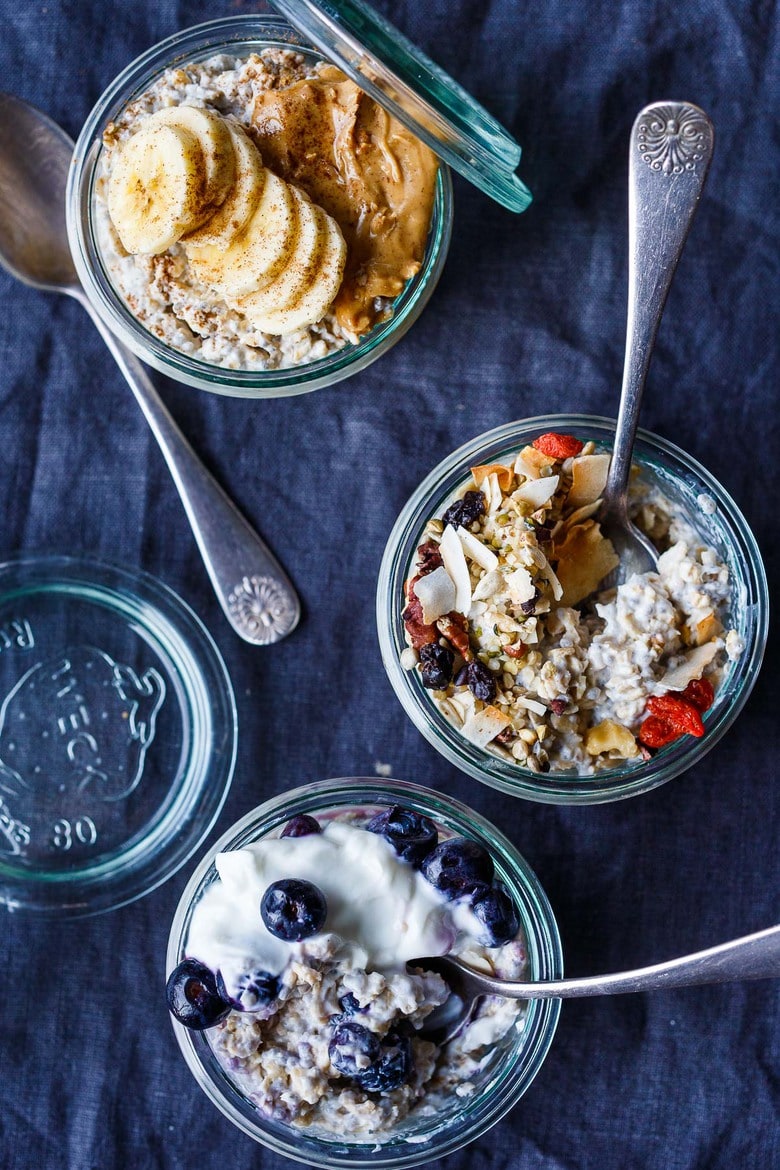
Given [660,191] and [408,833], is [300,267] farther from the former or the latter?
[408,833]

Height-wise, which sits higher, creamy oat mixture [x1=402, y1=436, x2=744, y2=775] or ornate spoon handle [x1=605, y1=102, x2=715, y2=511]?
ornate spoon handle [x1=605, y1=102, x2=715, y2=511]

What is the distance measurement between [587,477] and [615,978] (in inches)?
28.8

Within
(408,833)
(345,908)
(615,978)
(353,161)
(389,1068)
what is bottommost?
(389,1068)

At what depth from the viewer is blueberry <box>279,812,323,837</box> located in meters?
1.57

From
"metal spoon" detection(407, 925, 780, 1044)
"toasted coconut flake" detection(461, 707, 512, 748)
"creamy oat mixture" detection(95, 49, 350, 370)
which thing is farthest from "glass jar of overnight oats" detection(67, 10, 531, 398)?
"metal spoon" detection(407, 925, 780, 1044)

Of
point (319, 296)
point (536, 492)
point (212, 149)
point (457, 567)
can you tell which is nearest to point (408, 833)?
point (457, 567)

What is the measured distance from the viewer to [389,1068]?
1.46 meters

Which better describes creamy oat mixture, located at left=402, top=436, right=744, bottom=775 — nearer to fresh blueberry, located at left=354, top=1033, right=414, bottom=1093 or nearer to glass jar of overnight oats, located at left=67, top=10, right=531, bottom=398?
glass jar of overnight oats, located at left=67, top=10, right=531, bottom=398

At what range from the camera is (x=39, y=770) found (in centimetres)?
191

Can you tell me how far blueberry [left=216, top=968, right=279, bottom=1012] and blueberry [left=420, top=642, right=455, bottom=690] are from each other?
471 mm

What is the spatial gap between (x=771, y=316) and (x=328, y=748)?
1082 mm

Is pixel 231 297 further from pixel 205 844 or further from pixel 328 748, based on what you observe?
pixel 205 844

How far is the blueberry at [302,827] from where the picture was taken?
5.15 feet

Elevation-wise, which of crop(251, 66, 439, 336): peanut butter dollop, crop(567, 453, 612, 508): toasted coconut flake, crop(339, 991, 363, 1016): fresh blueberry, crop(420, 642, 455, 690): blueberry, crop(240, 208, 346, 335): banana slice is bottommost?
crop(339, 991, 363, 1016): fresh blueberry
